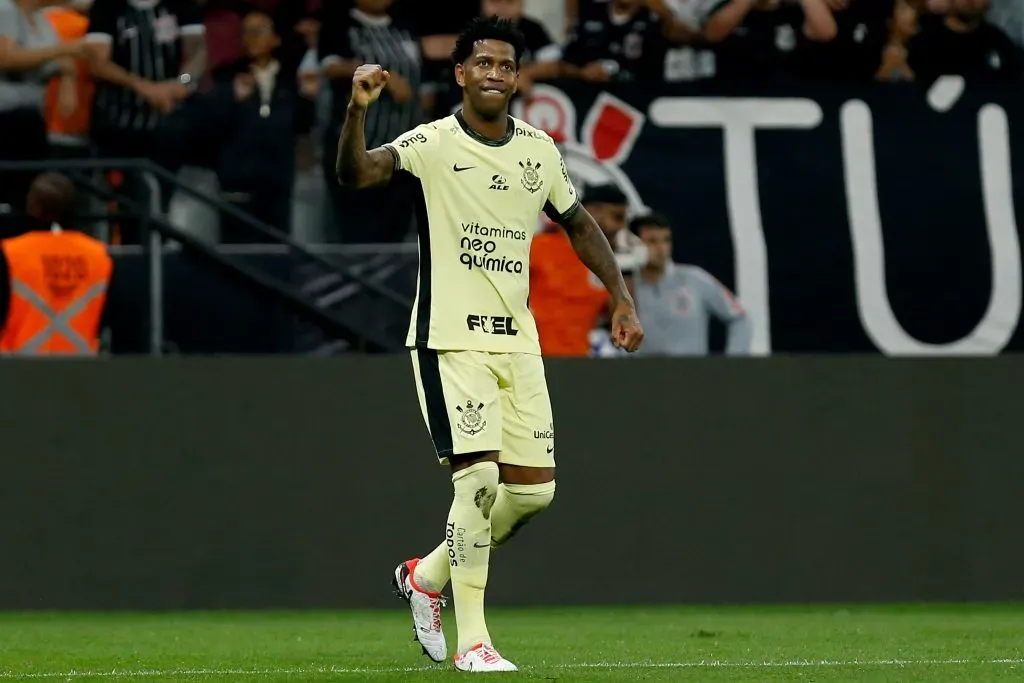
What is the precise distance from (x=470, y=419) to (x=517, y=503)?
45 cm

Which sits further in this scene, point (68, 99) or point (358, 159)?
point (68, 99)

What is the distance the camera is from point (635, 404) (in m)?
10.5

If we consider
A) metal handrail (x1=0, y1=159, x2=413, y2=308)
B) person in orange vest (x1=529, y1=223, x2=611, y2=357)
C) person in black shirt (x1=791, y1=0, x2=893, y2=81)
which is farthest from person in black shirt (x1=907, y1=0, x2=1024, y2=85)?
metal handrail (x1=0, y1=159, x2=413, y2=308)

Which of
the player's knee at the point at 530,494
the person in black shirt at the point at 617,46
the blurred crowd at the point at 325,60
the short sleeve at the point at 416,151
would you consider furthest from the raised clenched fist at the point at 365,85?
the person in black shirt at the point at 617,46

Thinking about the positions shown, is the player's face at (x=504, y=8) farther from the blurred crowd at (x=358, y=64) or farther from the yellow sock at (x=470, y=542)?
the yellow sock at (x=470, y=542)

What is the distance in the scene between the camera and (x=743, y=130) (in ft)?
37.7

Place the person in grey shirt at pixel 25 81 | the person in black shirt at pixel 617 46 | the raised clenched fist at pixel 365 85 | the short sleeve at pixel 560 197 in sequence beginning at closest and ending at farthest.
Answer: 1. the raised clenched fist at pixel 365 85
2. the short sleeve at pixel 560 197
3. the person in grey shirt at pixel 25 81
4. the person in black shirt at pixel 617 46

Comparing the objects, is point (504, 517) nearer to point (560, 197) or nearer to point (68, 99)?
point (560, 197)

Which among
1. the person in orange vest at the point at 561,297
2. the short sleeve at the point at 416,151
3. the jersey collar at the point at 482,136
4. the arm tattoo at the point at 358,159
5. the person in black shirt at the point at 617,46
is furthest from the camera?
the person in black shirt at the point at 617,46

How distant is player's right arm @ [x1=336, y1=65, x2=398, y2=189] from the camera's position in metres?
5.92

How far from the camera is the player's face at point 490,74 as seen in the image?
21.1 ft

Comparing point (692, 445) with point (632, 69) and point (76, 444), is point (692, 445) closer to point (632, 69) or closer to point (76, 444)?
point (632, 69)

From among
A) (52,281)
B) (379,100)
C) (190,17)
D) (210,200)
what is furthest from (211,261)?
(190,17)

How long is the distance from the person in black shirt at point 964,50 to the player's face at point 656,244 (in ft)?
7.40
